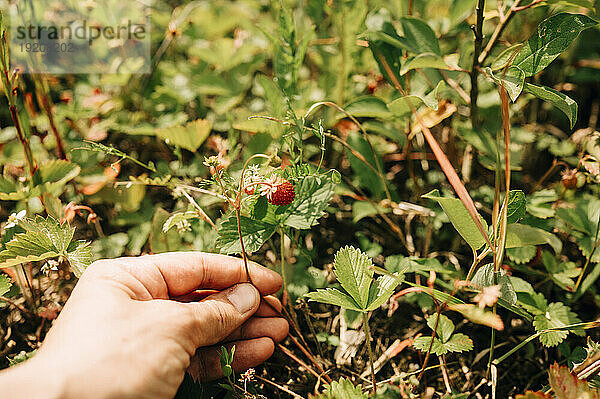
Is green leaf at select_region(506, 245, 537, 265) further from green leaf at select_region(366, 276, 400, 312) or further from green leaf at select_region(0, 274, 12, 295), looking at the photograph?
green leaf at select_region(0, 274, 12, 295)

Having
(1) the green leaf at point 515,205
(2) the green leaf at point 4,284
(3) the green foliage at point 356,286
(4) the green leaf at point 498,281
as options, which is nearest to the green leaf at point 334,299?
(3) the green foliage at point 356,286

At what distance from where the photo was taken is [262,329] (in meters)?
1.25

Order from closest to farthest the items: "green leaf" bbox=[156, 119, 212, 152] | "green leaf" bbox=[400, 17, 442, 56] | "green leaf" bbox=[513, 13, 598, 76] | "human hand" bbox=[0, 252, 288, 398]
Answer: "human hand" bbox=[0, 252, 288, 398]
"green leaf" bbox=[513, 13, 598, 76]
"green leaf" bbox=[400, 17, 442, 56]
"green leaf" bbox=[156, 119, 212, 152]

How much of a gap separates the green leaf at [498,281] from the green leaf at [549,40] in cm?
49

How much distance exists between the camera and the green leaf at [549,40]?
3.72 ft

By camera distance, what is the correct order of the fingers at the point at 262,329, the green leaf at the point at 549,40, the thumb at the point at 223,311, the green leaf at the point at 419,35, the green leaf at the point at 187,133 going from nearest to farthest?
the thumb at the point at 223,311 < the green leaf at the point at 549,40 < the fingers at the point at 262,329 < the green leaf at the point at 419,35 < the green leaf at the point at 187,133

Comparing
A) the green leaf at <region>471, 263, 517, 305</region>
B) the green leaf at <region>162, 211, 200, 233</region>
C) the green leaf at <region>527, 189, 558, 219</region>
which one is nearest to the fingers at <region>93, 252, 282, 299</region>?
the green leaf at <region>162, 211, 200, 233</region>

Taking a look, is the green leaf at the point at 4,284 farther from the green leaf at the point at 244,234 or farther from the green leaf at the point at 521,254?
the green leaf at the point at 521,254

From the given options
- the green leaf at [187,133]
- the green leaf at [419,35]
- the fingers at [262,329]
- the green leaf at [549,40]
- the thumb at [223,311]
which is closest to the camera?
the thumb at [223,311]

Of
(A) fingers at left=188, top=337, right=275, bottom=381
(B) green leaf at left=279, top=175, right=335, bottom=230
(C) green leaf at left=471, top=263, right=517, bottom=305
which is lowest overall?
(A) fingers at left=188, top=337, right=275, bottom=381

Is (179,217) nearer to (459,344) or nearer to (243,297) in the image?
(243,297)

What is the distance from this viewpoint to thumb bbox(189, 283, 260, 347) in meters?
1.03

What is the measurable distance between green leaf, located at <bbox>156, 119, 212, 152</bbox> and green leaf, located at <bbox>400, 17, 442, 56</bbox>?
2.18ft

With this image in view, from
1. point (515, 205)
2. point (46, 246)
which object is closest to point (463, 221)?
point (515, 205)
